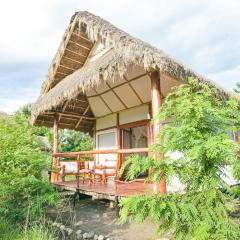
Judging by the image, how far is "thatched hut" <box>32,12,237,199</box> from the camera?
4.69m

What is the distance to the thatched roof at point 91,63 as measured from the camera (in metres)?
4.31

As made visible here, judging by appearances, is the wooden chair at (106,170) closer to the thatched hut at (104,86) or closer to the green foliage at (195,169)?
the thatched hut at (104,86)

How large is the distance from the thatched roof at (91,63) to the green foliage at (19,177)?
186 cm

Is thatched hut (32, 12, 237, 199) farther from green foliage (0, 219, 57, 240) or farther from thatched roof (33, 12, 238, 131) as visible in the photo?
green foliage (0, 219, 57, 240)

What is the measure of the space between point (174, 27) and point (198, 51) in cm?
417

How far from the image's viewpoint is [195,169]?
223cm

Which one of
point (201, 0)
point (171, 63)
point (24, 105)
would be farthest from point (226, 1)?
point (24, 105)

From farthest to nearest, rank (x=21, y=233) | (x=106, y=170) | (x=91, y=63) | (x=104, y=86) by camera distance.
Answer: (x=106, y=170), (x=104, y=86), (x=91, y=63), (x=21, y=233)

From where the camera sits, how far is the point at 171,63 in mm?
4254

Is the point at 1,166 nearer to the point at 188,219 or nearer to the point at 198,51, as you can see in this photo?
the point at 188,219

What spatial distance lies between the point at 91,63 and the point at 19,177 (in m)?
3.85

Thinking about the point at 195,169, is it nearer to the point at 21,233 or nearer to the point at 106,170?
the point at 21,233

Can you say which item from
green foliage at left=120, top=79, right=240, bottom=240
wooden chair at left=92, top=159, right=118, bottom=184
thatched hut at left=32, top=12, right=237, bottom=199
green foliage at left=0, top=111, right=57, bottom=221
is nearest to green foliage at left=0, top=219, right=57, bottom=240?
green foliage at left=0, top=111, right=57, bottom=221

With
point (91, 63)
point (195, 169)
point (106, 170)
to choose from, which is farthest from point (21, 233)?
point (91, 63)
